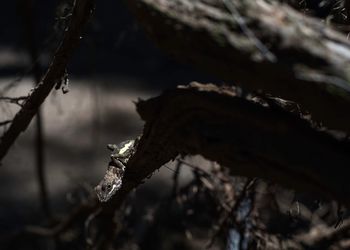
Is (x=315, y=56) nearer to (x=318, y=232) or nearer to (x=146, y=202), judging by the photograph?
(x=318, y=232)

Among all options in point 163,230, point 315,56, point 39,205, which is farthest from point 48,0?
point 315,56

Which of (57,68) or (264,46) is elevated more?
(264,46)

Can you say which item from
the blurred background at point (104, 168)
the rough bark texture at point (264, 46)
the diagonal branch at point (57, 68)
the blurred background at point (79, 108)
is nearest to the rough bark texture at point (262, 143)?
the rough bark texture at point (264, 46)

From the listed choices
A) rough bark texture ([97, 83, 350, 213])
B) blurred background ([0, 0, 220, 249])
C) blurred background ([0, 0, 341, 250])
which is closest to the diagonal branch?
blurred background ([0, 0, 341, 250])

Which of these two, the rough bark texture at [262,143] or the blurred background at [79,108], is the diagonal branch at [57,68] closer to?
the rough bark texture at [262,143]

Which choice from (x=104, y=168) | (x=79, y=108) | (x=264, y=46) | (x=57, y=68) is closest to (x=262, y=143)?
(x=264, y=46)

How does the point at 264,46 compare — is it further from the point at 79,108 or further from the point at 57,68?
the point at 79,108
